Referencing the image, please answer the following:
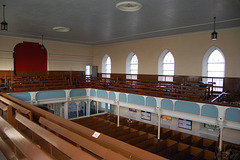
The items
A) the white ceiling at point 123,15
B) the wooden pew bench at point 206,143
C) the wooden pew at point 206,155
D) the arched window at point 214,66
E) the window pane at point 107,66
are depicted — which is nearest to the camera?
the white ceiling at point 123,15

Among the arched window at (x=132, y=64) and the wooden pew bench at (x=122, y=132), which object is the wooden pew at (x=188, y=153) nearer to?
the wooden pew bench at (x=122, y=132)

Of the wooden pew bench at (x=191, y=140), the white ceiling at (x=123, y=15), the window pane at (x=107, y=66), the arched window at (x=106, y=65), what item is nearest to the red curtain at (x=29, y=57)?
the white ceiling at (x=123, y=15)

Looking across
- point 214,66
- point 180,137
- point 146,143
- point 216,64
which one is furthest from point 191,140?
point 216,64

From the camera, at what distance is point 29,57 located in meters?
14.0

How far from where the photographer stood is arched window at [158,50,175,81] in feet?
39.6

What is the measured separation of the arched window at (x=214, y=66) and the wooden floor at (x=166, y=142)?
3.35m

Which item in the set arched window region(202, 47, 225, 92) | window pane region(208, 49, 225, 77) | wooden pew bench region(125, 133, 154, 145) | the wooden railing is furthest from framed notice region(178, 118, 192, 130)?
window pane region(208, 49, 225, 77)

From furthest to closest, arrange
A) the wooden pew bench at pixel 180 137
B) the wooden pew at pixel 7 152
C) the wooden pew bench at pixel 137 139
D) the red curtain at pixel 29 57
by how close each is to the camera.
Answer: the red curtain at pixel 29 57 → the wooden pew bench at pixel 180 137 → the wooden pew bench at pixel 137 139 → the wooden pew at pixel 7 152

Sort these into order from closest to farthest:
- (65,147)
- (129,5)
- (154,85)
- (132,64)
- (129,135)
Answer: (65,147) → (129,5) → (129,135) → (154,85) → (132,64)

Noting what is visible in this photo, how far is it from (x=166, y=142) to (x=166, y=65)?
19.2 ft

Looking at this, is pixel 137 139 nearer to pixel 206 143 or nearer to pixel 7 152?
pixel 206 143

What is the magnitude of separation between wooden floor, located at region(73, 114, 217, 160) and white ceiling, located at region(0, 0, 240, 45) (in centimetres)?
536

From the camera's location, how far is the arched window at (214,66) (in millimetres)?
9992

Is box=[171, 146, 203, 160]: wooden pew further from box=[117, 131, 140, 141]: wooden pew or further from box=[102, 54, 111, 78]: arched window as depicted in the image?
box=[102, 54, 111, 78]: arched window
